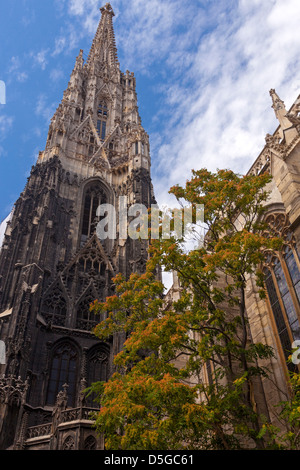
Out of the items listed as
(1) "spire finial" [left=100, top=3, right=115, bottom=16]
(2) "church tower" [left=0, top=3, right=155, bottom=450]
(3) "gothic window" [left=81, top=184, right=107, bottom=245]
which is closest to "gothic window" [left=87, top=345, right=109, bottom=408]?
(2) "church tower" [left=0, top=3, right=155, bottom=450]

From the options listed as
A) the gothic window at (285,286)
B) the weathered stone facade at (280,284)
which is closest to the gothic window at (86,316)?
the weathered stone facade at (280,284)

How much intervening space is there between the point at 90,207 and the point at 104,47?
32.4m

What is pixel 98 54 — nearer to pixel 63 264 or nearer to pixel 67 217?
pixel 67 217

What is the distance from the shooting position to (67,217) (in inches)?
1148

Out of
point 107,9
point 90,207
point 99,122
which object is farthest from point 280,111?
point 107,9

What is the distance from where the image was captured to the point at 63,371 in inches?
834

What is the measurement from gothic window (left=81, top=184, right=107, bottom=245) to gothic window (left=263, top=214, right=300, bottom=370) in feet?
56.4

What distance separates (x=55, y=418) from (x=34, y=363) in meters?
4.69

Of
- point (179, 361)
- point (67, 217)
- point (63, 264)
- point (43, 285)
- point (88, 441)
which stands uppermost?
point (67, 217)

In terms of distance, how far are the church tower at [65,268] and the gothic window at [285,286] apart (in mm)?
7607

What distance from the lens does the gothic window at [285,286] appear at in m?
11.8

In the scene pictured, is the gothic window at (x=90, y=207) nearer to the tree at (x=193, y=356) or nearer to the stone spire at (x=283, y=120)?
the stone spire at (x=283, y=120)

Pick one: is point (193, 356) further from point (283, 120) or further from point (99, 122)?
point (99, 122)
